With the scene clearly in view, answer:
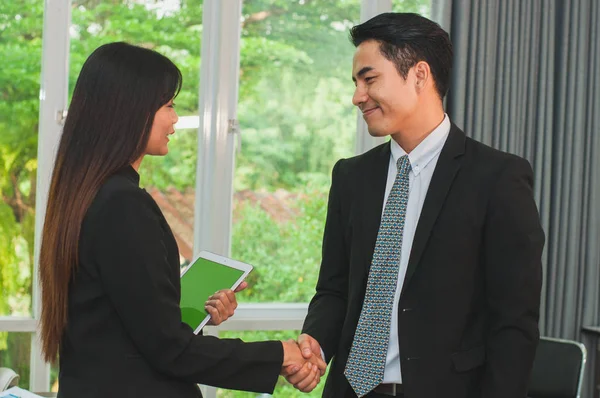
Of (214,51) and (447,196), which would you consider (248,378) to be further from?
(214,51)

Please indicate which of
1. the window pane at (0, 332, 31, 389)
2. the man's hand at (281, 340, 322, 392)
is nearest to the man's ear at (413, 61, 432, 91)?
the man's hand at (281, 340, 322, 392)

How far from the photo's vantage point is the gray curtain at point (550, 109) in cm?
385

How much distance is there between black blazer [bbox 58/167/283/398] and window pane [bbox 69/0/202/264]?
2.18 m

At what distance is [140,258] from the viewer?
1637mm

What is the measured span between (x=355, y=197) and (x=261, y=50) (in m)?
1.96

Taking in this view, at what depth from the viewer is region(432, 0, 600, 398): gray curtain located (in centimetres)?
385

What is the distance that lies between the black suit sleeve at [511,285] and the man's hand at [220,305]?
0.65m

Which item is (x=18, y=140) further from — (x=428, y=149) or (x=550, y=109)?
(x=550, y=109)

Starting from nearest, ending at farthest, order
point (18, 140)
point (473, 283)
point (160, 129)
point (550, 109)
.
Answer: point (160, 129) < point (473, 283) < point (18, 140) < point (550, 109)

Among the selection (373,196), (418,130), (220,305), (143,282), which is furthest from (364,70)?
(143,282)

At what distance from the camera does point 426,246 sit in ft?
6.40

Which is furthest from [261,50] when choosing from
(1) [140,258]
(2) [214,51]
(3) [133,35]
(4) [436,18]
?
(1) [140,258]

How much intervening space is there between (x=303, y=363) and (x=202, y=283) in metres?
0.34

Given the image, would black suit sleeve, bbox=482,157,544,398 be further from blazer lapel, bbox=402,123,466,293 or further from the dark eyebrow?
the dark eyebrow
